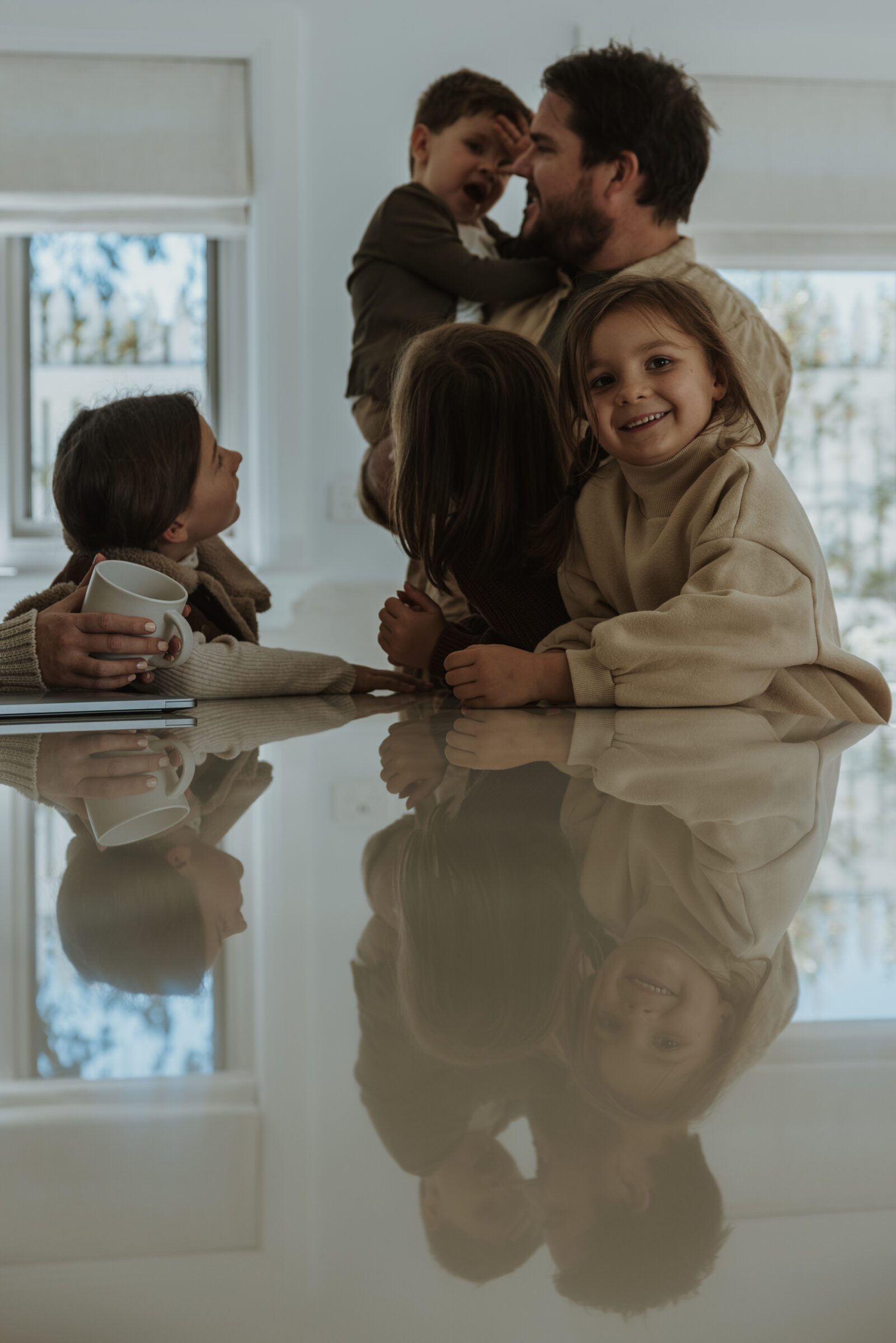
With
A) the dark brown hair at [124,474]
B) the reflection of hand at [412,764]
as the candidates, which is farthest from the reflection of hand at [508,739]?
the dark brown hair at [124,474]

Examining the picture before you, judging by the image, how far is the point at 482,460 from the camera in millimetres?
1263

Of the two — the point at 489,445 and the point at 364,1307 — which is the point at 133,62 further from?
the point at 364,1307

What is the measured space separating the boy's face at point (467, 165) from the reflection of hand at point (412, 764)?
4.96 ft

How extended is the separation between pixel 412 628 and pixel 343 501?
1921 mm

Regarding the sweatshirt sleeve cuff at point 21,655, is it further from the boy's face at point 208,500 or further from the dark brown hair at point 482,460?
the dark brown hair at point 482,460

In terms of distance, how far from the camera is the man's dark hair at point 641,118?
1.66m

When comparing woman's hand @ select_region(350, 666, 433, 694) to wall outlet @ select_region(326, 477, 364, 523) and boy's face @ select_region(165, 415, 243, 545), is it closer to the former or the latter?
boy's face @ select_region(165, 415, 243, 545)

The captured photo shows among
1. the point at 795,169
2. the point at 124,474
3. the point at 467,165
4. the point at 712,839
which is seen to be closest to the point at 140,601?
the point at 124,474

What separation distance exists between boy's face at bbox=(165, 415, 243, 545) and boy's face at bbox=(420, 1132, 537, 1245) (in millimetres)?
1301

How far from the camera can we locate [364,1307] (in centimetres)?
13

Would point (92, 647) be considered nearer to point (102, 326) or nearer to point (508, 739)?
point (508, 739)

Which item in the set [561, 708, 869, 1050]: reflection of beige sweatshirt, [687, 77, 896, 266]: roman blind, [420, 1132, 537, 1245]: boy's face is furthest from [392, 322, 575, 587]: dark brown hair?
[687, 77, 896, 266]: roman blind

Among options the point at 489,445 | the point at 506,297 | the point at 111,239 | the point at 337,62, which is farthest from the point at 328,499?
the point at 489,445

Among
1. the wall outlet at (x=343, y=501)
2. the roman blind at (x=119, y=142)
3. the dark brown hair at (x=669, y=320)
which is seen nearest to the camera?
the dark brown hair at (x=669, y=320)
